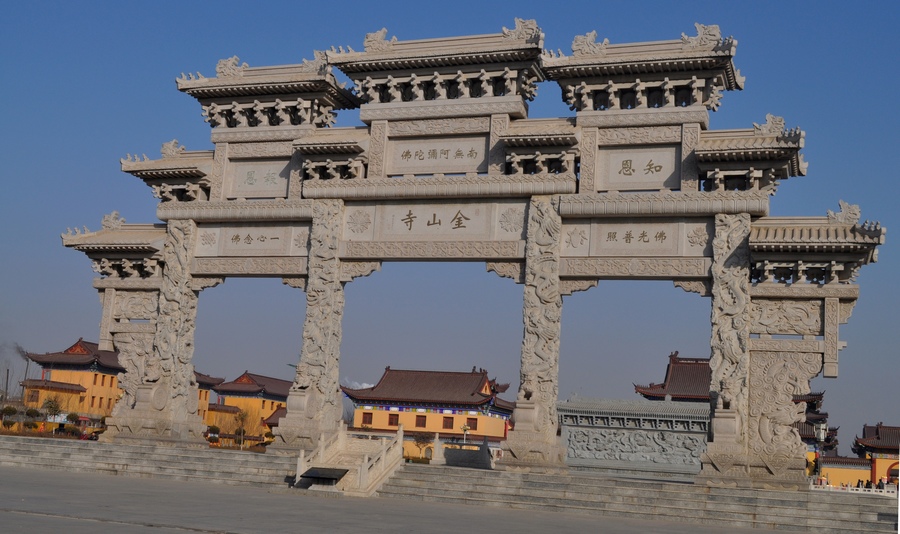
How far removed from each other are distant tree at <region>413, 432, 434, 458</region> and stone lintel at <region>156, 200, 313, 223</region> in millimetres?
18848

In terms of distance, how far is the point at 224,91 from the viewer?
18.9 m

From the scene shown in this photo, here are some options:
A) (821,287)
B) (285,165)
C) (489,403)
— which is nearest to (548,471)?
(821,287)

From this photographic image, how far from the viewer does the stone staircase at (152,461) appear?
1588 cm

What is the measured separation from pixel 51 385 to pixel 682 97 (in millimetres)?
30362

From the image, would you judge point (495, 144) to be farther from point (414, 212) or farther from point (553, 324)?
point (553, 324)

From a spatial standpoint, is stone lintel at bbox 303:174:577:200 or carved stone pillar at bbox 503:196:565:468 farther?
stone lintel at bbox 303:174:577:200

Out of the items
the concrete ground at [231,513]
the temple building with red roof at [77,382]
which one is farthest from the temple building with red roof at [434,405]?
the concrete ground at [231,513]

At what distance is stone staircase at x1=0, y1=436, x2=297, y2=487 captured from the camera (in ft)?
52.1

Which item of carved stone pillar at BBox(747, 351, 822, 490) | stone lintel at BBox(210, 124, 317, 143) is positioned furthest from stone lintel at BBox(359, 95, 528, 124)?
carved stone pillar at BBox(747, 351, 822, 490)

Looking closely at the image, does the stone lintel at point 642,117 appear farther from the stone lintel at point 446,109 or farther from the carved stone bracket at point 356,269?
the carved stone bracket at point 356,269

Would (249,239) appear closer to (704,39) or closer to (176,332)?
(176,332)

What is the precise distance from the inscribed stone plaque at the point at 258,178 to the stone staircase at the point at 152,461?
197 inches

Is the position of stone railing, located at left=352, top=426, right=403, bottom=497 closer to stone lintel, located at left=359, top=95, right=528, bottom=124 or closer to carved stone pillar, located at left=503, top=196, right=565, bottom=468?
carved stone pillar, located at left=503, top=196, right=565, bottom=468

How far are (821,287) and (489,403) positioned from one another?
75.9 ft
